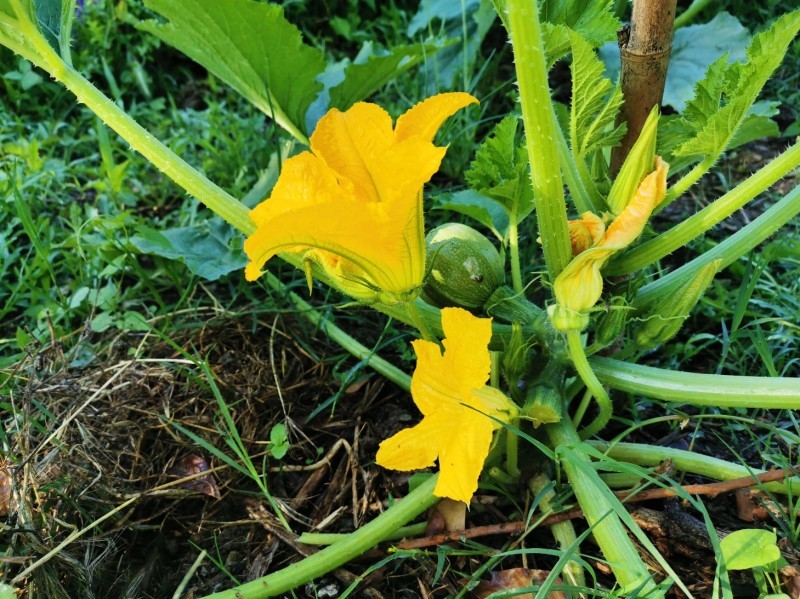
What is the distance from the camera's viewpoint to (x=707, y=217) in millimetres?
1410

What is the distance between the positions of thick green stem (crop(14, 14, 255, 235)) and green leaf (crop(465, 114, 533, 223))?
487 millimetres

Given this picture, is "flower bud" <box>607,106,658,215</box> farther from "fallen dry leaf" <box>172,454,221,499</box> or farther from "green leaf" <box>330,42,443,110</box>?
"fallen dry leaf" <box>172,454,221,499</box>

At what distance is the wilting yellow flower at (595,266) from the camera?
1.32 meters

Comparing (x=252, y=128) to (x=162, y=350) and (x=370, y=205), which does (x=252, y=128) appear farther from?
(x=370, y=205)

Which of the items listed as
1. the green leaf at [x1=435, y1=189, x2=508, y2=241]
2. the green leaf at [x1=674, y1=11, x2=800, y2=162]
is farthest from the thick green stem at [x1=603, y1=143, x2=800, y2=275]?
the green leaf at [x1=435, y1=189, x2=508, y2=241]

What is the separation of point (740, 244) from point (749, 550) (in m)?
0.57

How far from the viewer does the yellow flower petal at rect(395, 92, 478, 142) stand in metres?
1.27

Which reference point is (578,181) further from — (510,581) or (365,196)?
(510,581)

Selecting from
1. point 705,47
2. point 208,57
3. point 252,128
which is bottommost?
point 705,47

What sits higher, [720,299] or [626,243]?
[626,243]

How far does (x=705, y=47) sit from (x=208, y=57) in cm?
157

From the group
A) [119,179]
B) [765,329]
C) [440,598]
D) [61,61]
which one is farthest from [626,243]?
[119,179]

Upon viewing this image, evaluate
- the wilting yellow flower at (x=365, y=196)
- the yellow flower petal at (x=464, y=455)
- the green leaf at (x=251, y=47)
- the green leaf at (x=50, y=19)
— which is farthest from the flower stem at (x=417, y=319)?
the green leaf at (x=50, y=19)

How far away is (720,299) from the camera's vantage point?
2057mm
